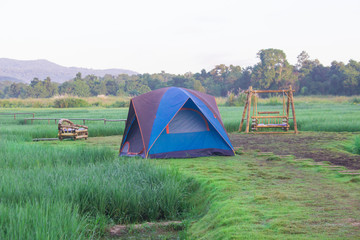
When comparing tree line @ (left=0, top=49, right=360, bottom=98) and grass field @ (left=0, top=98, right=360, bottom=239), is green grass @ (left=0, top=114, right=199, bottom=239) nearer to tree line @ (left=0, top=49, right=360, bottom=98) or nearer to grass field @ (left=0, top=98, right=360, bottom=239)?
grass field @ (left=0, top=98, right=360, bottom=239)

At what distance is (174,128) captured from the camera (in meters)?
8.42

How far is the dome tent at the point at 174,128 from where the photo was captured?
8078mm

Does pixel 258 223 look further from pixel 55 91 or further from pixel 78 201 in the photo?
pixel 55 91

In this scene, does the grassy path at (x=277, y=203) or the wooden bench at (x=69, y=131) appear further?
the wooden bench at (x=69, y=131)

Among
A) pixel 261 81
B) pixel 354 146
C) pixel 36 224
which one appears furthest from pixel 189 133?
pixel 261 81

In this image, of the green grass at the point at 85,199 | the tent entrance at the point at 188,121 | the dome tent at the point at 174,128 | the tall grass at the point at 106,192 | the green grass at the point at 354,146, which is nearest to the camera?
the green grass at the point at 85,199

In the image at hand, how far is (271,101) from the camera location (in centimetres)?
3064

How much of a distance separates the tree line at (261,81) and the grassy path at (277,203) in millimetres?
42979

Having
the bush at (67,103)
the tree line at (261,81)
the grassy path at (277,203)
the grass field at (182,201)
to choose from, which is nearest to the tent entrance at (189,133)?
the grassy path at (277,203)

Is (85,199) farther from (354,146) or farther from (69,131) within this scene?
(69,131)

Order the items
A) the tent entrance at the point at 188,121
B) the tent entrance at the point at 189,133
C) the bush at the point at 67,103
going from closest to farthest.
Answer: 1. the tent entrance at the point at 189,133
2. the tent entrance at the point at 188,121
3. the bush at the point at 67,103

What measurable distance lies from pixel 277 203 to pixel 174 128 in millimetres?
4480

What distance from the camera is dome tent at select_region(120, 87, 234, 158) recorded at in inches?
318

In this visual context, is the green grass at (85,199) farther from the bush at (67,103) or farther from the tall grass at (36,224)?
the bush at (67,103)
